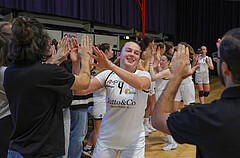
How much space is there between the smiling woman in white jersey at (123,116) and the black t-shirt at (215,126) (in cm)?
95

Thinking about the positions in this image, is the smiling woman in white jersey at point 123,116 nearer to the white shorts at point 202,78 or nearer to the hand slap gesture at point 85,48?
the hand slap gesture at point 85,48

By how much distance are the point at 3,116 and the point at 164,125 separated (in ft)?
4.26

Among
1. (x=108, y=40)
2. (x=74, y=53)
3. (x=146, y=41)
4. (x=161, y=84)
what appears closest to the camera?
(x=74, y=53)

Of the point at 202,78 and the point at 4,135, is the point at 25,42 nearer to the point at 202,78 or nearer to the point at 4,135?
the point at 4,135

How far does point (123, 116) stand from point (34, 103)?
0.89m

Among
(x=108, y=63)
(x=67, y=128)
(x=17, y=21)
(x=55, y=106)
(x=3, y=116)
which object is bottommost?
(x=67, y=128)

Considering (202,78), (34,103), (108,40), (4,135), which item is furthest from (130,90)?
(108,40)

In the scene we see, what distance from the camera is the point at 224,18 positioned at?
533 inches

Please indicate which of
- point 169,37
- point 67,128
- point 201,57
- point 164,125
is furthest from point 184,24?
point 164,125

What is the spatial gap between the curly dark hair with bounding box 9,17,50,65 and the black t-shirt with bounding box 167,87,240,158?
0.96m

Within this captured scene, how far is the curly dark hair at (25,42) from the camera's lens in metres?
1.36

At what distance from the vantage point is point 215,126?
0.94 m

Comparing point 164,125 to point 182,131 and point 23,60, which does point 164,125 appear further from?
point 23,60

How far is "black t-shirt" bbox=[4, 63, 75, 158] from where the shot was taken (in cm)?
136
